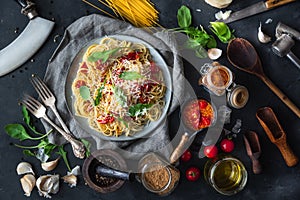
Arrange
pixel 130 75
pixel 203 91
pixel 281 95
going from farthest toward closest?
pixel 203 91
pixel 281 95
pixel 130 75

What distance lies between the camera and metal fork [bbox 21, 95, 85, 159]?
3430mm

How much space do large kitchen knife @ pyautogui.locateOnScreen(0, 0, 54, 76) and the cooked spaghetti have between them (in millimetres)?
349

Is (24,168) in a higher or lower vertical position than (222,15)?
lower

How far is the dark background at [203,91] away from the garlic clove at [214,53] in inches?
2.6

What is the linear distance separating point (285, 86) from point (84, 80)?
1328 millimetres

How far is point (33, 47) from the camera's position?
11.5 feet

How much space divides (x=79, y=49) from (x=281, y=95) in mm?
1376

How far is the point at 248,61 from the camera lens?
3350 mm

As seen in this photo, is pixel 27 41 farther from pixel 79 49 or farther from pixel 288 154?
pixel 288 154

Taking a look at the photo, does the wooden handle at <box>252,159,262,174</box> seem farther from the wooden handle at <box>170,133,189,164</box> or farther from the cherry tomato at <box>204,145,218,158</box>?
the wooden handle at <box>170,133,189,164</box>

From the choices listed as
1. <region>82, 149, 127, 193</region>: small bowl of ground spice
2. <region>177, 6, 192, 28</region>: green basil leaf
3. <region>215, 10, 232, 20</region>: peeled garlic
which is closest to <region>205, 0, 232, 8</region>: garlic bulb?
<region>215, 10, 232, 20</region>: peeled garlic

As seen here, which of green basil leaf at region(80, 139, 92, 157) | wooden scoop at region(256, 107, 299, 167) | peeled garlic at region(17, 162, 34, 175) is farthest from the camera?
peeled garlic at region(17, 162, 34, 175)

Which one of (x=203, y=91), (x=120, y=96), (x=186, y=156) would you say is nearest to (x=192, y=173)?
(x=186, y=156)

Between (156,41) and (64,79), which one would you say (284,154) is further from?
(64,79)
